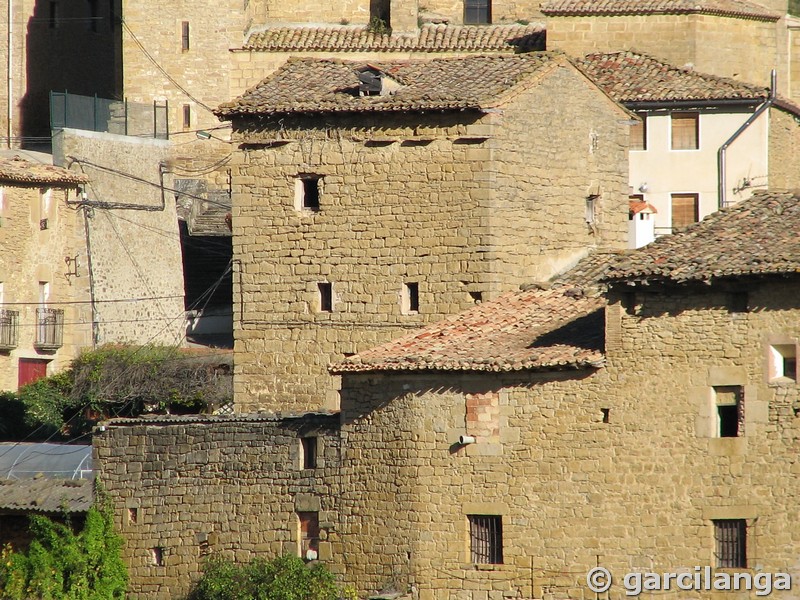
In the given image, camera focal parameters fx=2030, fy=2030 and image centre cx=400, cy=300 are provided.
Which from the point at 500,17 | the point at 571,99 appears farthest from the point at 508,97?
the point at 500,17

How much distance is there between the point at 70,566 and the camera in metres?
32.2

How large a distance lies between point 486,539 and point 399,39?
2554 centimetres

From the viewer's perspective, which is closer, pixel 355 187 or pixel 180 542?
pixel 180 542

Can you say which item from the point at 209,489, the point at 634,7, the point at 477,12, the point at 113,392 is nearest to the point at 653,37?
the point at 634,7

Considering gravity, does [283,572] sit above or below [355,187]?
below

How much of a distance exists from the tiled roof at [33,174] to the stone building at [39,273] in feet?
0.07

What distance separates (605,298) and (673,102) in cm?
1441

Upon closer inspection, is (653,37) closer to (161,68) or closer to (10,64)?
(161,68)

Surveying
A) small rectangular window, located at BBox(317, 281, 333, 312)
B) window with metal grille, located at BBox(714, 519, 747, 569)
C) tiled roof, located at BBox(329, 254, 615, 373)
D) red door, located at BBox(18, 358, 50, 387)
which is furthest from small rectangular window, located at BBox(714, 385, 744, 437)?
red door, located at BBox(18, 358, 50, 387)

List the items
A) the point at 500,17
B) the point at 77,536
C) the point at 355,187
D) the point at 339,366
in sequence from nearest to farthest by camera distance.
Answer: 1. the point at 339,366
2. the point at 77,536
3. the point at 355,187
4. the point at 500,17

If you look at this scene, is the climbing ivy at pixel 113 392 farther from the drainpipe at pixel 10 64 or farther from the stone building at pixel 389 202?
the drainpipe at pixel 10 64

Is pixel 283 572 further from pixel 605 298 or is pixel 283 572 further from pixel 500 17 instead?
pixel 500 17

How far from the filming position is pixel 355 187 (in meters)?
35.1

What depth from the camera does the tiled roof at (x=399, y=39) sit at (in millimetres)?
52125
